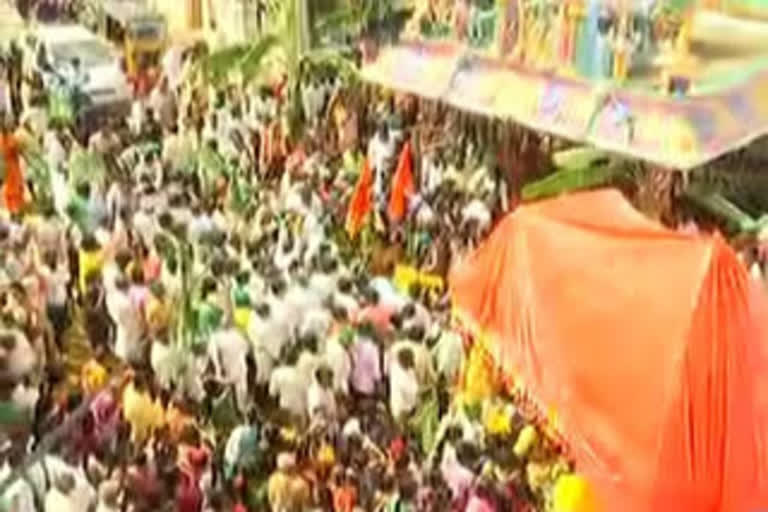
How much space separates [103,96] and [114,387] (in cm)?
488

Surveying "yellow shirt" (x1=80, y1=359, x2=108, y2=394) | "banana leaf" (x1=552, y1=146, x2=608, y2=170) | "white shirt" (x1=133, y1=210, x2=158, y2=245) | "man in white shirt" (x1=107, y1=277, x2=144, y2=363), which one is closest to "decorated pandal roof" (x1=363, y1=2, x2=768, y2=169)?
"banana leaf" (x1=552, y1=146, x2=608, y2=170)

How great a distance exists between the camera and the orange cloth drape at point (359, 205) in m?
9.58

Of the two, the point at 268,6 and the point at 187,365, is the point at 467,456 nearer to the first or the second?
the point at 187,365

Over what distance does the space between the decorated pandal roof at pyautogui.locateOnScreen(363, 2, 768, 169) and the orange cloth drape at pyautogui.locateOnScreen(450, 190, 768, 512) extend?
263 centimetres

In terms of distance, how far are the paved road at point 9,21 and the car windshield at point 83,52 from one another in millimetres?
518

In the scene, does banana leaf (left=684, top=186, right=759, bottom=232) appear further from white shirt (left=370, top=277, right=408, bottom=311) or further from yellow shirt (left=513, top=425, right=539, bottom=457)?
yellow shirt (left=513, top=425, right=539, bottom=457)

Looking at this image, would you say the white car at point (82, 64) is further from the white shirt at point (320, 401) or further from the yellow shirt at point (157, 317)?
the white shirt at point (320, 401)

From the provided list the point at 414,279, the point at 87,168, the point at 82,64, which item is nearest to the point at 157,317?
the point at 414,279

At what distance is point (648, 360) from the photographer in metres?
5.88

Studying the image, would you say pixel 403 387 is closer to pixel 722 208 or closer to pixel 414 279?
pixel 414 279

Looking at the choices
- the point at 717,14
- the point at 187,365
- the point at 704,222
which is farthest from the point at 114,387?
the point at 717,14

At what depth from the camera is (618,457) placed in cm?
589

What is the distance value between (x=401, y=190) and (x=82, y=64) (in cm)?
371

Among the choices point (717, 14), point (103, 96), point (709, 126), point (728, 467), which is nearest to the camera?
point (728, 467)
